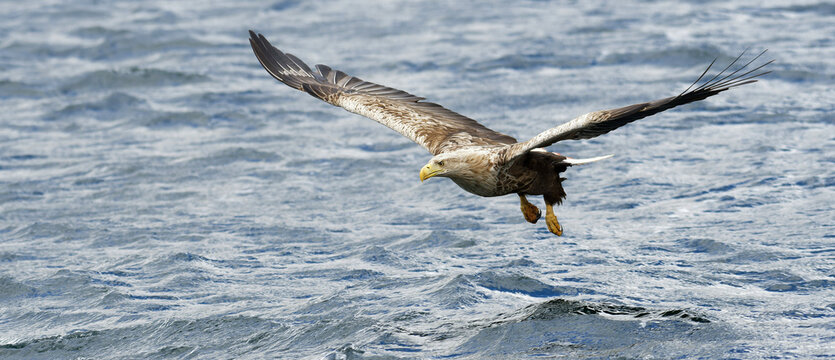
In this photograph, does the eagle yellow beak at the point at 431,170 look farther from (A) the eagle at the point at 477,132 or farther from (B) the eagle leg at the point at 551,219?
(B) the eagle leg at the point at 551,219

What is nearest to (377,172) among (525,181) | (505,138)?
(505,138)

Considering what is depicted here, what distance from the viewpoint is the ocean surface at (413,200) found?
8.85 m

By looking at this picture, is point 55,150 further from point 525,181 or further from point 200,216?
point 525,181

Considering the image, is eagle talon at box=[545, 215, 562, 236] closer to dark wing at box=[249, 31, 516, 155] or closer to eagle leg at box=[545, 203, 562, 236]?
eagle leg at box=[545, 203, 562, 236]

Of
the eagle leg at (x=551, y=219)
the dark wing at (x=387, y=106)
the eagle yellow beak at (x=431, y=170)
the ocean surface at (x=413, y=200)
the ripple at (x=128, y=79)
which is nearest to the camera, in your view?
the eagle yellow beak at (x=431, y=170)

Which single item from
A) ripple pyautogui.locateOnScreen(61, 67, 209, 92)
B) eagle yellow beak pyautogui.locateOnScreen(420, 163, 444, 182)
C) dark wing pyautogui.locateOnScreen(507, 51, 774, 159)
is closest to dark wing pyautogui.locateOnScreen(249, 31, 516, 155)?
eagle yellow beak pyautogui.locateOnScreen(420, 163, 444, 182)

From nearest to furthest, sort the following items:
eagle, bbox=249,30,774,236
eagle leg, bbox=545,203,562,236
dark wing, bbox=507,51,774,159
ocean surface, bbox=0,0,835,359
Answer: dark wing, bbox=507,51,774,159
eagle, bbox=249,30,774,236
eagle leg, bbox=545,203,562,236
ocean surface, bbox=0,0,835,359

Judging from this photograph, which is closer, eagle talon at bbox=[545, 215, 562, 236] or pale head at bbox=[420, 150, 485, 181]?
pale head at bbox=[420, 150, 485, 181]

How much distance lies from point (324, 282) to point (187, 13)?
14.6m

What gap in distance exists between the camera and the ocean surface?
29.0 ft

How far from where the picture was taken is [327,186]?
43.7 ft

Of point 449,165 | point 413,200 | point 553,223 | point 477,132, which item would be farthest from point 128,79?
point 449,165

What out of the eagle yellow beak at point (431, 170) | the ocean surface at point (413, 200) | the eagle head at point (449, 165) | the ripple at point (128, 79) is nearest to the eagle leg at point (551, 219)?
the ocean surface at point (413, 200)

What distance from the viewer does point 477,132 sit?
9.58 meters
